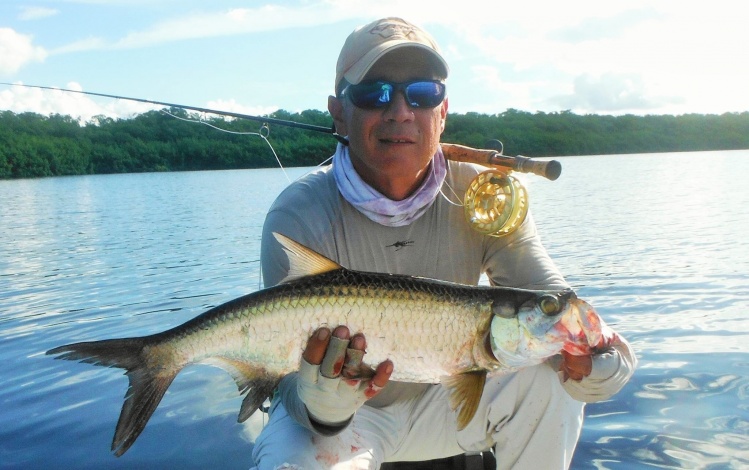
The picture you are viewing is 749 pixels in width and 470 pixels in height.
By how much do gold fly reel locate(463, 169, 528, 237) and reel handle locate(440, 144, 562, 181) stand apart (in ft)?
0.57

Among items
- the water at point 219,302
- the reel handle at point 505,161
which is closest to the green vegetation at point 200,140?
the water at point 219,302

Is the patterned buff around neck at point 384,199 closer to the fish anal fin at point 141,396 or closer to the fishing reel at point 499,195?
the fishing reel at point 499,195

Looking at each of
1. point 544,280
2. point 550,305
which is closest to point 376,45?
point 544,280

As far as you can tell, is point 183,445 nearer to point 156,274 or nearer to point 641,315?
point 641,315

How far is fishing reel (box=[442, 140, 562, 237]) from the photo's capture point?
357 centimetres

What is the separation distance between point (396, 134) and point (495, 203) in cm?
62

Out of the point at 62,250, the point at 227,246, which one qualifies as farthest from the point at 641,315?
the point at 62,250

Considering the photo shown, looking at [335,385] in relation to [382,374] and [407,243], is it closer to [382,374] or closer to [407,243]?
[382,374]

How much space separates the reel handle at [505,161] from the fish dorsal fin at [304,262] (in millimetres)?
1403

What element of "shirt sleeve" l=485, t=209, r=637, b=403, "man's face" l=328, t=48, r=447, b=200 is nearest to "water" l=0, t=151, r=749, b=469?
"shirt sleeve" l=485, t=209, r=637, b=403

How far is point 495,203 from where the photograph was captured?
141 inches

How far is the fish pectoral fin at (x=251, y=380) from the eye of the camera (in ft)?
10.0

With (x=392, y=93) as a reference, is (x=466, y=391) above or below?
below

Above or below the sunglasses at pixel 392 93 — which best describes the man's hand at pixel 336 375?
below
